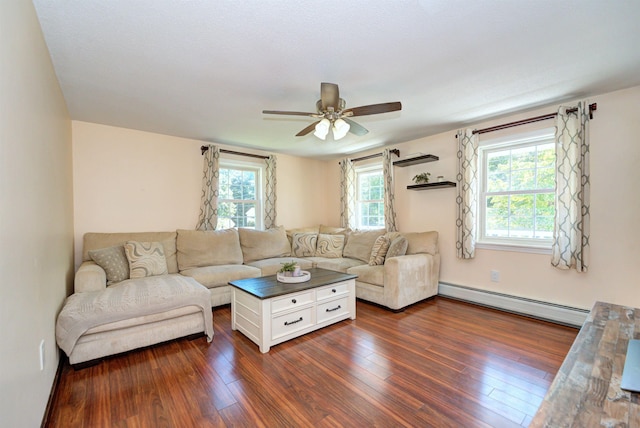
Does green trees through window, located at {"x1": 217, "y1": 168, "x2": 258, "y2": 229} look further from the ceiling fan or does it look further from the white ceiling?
the ceiling fan

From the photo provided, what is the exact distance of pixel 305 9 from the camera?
1.56 m

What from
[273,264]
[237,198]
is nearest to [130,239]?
[237,198]

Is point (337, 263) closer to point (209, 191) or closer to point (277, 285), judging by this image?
point (277, 285)

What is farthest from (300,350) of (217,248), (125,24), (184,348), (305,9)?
(125,24)

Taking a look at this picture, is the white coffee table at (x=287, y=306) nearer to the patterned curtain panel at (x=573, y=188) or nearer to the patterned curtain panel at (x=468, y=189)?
the patterned curtain panel at (x=468, y=189)

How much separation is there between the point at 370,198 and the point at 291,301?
308cm

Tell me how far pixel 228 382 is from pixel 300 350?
2.14ft

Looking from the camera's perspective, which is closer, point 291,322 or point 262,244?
point 291,322

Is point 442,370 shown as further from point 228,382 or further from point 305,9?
point 305,9

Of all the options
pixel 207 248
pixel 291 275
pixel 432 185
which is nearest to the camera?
pixel 291 275

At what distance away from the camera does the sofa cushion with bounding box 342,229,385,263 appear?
4.14 meters

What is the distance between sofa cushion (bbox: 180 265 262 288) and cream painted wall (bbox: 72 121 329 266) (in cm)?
98

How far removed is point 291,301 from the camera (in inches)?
100

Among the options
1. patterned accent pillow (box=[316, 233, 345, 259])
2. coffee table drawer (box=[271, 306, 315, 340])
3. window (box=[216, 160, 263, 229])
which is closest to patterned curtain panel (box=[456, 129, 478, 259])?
patterned accent pillow (box=[316, 233, 345, 259])
